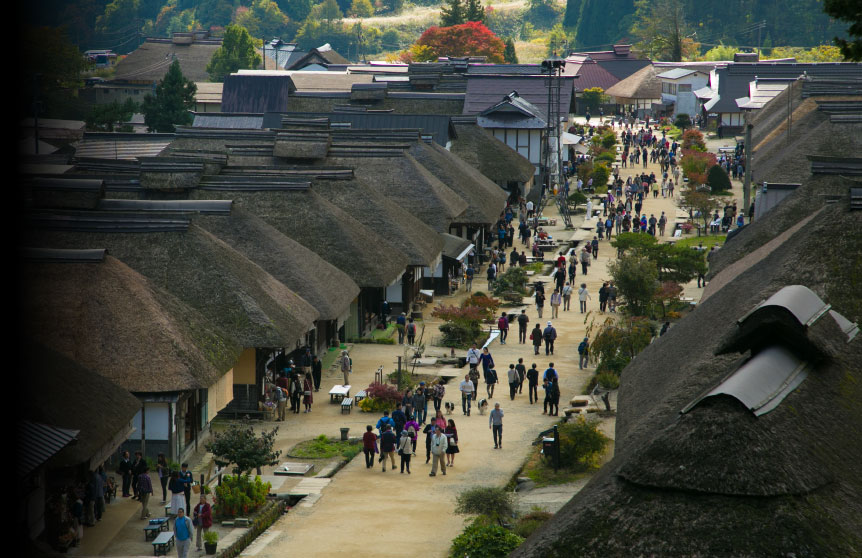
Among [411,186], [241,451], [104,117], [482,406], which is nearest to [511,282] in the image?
[411,186]

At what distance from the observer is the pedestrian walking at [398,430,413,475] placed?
27.1 metres

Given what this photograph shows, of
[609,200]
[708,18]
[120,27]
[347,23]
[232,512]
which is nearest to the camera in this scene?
[232,512]

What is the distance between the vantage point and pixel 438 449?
26953mm

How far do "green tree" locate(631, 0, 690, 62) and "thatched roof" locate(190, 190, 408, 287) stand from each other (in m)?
112

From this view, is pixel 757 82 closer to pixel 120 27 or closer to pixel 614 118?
pixel 614 118

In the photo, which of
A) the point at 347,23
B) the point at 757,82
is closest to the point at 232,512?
the point at 757,82

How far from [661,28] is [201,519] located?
144 metres

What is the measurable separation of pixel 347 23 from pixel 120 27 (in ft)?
195

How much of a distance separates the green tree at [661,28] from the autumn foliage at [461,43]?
2616 cm

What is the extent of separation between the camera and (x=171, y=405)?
25.5 meters

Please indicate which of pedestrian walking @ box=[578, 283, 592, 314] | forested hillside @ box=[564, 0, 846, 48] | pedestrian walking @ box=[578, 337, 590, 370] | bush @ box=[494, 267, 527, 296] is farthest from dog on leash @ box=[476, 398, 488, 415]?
forested hillside @ box=[564, 0, 846, 48]

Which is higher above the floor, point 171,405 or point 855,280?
point 855,280

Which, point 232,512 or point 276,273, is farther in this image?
point 276,273

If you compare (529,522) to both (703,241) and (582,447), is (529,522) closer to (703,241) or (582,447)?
(582,447)
